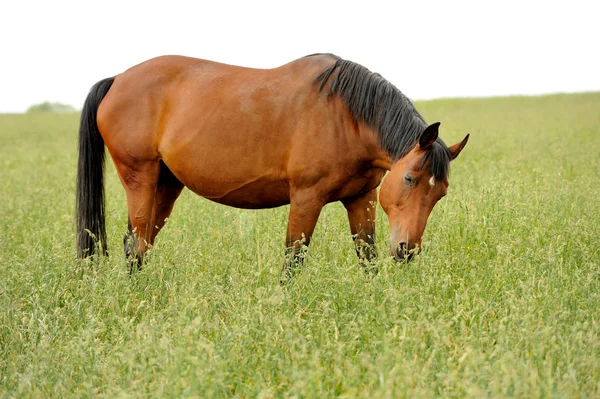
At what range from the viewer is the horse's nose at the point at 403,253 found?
433cm

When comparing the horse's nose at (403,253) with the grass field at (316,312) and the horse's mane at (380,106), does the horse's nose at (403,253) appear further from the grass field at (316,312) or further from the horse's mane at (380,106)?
the horse's mane at (380,106)

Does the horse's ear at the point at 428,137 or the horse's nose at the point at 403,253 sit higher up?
the horse's ear at the point at 428,137

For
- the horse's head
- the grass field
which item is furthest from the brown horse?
the grass field

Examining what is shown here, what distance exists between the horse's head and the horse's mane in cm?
4

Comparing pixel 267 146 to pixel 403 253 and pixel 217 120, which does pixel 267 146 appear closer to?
pixel 217 120

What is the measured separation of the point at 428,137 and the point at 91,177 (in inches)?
131

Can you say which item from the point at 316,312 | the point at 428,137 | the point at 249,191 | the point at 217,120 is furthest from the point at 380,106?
the point at 316,312

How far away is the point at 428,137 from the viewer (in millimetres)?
4234

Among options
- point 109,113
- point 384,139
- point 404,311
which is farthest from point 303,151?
point 109,113

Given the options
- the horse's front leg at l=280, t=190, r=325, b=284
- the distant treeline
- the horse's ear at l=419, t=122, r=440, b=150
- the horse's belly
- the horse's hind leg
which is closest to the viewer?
the horse's ear at l=419, t=122, r=440, b=150

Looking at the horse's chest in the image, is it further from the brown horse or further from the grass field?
the grass field

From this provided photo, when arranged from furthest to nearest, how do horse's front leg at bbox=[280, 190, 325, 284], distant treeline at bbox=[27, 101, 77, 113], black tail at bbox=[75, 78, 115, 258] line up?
distant treeline at bbox=[27, 101, 77, 113], black tail at bbox=[75, 78, 115, 258], horse's front leg at bbox=[280, 190, 325, 284]

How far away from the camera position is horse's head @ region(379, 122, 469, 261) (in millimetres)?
4320

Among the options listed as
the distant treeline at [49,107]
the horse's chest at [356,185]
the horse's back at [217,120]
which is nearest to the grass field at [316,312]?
the horse's chest at [356,185]
